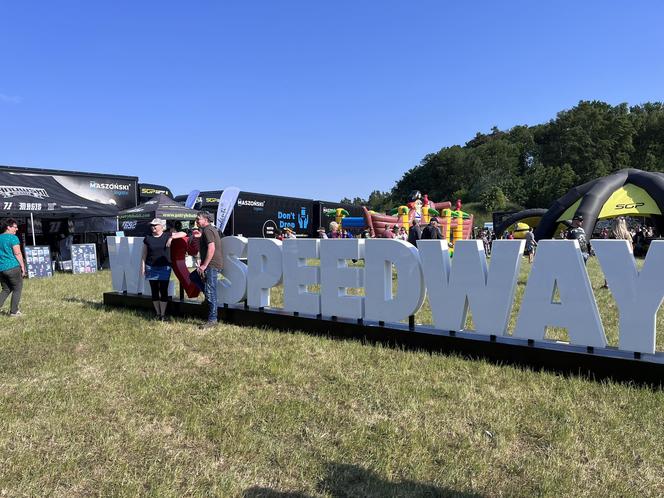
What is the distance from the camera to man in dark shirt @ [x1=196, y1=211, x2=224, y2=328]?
674 cm

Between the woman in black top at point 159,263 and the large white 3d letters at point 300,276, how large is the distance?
2.01m

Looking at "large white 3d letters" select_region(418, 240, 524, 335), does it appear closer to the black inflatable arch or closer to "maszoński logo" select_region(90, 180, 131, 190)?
the black inflatable arch

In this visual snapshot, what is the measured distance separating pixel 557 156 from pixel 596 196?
62494 millimetres

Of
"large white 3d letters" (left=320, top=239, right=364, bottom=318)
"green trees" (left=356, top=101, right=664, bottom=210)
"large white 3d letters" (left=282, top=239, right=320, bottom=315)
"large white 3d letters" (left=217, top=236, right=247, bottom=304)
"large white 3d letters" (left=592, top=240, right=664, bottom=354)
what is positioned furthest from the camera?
"green trees" (left=356, top=101, right=664, bottom=210)

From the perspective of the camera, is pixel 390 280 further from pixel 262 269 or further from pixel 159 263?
pixel 159 263

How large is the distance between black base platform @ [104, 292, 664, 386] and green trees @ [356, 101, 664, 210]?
6522cm

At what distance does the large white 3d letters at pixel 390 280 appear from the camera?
541 cm

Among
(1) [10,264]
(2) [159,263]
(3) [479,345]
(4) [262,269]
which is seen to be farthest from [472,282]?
(1) [10,264]

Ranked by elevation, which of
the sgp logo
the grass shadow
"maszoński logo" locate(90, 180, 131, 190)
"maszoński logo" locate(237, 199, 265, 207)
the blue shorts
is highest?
"maszoński logo" locate(90, 180, 131, 190)

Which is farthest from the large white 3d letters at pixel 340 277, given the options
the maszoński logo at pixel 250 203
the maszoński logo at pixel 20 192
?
the maszoński logo at pixel 250 203

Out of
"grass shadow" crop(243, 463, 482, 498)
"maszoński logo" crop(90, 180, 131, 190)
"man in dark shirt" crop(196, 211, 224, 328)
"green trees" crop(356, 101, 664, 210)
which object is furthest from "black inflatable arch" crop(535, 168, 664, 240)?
"green trees" crop(356, 101, 664, 210)

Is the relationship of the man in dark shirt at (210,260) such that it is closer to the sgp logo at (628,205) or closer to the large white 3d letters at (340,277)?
the large white 3d letters at (340,277)

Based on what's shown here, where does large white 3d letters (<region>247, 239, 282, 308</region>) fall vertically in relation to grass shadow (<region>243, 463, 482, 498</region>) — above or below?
above

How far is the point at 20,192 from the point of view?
14.4 meters
